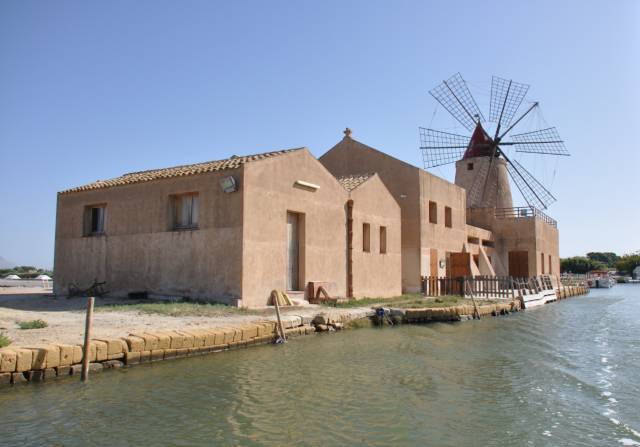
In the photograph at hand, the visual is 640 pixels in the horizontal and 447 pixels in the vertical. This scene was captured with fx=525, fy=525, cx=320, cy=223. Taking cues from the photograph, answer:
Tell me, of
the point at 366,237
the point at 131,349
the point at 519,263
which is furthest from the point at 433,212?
the point at 131,349

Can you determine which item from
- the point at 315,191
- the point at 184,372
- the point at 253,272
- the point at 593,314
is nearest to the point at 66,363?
the point at 184,372

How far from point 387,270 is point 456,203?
933 centimetres

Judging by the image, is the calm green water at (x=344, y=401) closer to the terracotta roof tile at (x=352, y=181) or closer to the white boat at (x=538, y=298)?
the terracotta roof tile at (x=352, y=181)

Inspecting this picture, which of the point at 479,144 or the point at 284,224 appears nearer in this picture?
the point at 284,224

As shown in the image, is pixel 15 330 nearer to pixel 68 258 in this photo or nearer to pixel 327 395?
pixel 327 395

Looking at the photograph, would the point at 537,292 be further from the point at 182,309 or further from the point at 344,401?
the point at 344,401

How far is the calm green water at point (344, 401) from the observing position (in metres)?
5.71

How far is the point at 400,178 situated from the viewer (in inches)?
944

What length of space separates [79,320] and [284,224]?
19.2 feet

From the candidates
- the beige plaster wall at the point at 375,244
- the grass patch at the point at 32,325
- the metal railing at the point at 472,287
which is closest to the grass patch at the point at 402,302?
the beige plaster wall at the point at 375,244

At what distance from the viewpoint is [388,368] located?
930 cm

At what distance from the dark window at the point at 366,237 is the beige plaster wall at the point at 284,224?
1705 millimetres

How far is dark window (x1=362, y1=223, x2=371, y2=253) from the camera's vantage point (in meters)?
18.7

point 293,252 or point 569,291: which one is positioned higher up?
point 293,252
